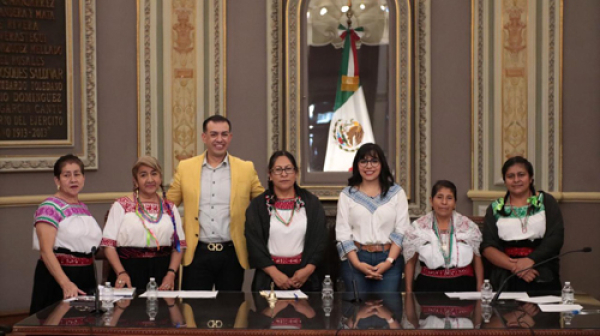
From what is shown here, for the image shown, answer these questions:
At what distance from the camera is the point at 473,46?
589 centimetres

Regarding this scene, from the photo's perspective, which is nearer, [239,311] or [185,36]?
[239,311]

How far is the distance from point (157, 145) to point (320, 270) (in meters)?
1.93

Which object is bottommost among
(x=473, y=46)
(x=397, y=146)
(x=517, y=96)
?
(x=397, y=146)

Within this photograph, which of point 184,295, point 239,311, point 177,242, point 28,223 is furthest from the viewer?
point 28,223

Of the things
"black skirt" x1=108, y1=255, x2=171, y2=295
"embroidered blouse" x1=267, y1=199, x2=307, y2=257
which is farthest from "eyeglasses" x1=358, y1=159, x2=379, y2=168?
"black skirt" x1=108, y1=255, x2=171, y2=295

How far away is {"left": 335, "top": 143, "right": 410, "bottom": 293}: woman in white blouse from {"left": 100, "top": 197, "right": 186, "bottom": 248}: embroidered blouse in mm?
913

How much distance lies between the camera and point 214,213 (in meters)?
4.32

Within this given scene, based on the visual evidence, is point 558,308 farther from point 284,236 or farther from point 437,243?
point 284,236

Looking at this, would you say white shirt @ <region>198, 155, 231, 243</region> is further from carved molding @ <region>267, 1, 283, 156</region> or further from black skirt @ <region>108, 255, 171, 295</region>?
carved molding @ <region>267, 1, 283, 156</region>

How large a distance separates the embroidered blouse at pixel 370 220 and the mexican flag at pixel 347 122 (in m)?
1.86

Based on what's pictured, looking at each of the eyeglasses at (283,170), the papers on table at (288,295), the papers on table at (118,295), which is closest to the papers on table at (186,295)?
the papers on table at (118,295)

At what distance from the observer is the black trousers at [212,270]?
428cm

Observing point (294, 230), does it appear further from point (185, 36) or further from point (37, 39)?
point (37, 39)

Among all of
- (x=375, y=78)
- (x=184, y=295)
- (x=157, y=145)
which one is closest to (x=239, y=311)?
(x=184, y=295)
